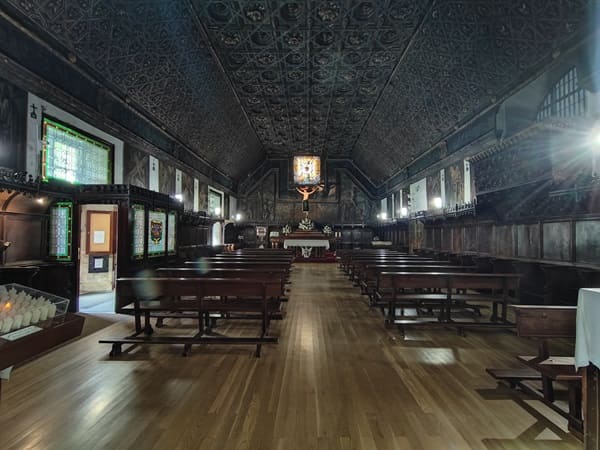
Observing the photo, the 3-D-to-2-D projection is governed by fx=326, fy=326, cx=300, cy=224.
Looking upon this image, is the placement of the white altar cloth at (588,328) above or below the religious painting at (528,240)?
below

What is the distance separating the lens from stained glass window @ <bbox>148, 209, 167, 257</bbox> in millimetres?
7996

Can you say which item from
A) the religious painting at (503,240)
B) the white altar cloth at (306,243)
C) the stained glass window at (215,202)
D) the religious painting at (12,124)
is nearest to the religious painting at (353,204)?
the white altar cloth at (306,243)

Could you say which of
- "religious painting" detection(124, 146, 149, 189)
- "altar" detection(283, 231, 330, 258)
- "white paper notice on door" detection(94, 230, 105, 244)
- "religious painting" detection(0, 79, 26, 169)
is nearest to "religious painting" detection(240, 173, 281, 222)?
"altar" detection(283, 231, 330, 258)

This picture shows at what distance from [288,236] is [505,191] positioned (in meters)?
12.1

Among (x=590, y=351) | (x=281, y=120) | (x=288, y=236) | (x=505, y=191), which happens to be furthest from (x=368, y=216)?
(x=590, y=351)

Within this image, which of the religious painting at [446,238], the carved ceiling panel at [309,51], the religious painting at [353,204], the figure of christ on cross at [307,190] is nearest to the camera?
the carved ceiling panel at [309,51]

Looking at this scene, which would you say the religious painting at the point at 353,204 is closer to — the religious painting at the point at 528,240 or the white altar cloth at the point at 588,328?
the religious painting at the point at 528,240

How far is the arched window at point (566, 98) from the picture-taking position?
649 centimetres

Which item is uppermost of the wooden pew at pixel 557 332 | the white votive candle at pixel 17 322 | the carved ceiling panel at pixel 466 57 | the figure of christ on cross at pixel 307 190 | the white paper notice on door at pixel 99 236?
the carved ceiling panel at pixel 466 57

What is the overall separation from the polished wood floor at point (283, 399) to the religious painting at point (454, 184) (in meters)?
7.18

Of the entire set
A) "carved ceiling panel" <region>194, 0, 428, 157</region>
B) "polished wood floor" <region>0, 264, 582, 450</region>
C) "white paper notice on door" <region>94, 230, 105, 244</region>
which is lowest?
"polished wood floor" <region>0, 264, 582, 450</region>

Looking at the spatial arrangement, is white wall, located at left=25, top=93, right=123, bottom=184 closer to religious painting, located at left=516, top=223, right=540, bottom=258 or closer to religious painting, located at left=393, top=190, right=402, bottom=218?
religious painting, located at left=516, top=223, right=540, bottom=258

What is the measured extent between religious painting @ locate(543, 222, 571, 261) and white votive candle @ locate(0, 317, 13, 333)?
767 centimetres

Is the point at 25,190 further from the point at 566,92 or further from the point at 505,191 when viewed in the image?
the point at 566,92
